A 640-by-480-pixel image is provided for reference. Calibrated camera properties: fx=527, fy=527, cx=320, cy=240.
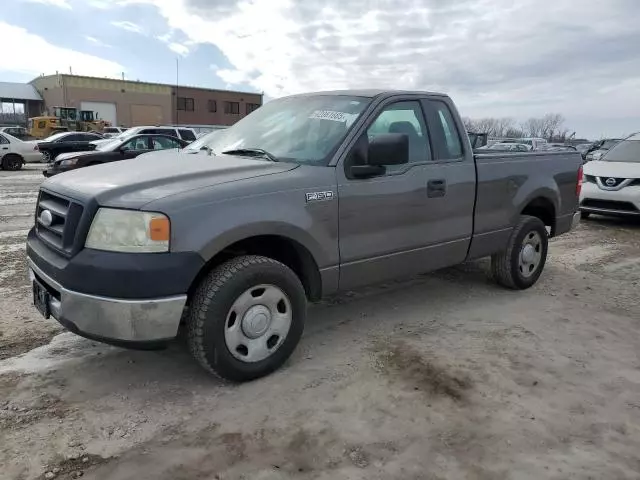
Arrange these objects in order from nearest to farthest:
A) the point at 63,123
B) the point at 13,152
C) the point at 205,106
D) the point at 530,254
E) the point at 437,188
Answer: the point at 437,188, the point at 530,254, the point at 13,152, the point at 63,123, the point at 205,106

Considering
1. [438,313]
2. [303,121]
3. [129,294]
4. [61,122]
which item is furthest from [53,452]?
[61,122]

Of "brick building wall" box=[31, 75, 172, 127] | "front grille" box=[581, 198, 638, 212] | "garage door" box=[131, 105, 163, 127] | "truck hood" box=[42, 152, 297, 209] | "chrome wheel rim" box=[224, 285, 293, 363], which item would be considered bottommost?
"chrome wheel rim" box=[224, 285, 293, 363]

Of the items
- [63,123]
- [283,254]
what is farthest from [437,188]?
[63,123]

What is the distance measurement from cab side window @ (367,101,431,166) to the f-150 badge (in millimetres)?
724

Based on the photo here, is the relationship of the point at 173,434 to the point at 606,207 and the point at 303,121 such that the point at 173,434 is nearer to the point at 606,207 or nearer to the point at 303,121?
the point at 303,121

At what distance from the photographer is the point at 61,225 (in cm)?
318

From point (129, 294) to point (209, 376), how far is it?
92 cm

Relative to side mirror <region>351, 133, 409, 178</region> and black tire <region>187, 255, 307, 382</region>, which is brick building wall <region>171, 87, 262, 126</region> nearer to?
side mirror <region>351, 133, 409, 178</region>

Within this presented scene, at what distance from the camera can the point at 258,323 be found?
10.8ft

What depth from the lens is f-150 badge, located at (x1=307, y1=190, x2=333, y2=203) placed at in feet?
11.4

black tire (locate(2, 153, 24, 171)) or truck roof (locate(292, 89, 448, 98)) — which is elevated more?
truck roof (locate(292, 89, 448, 98))

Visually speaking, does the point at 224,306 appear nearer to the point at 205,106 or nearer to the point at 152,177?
the point at 152,177

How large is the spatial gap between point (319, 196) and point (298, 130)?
78 cm

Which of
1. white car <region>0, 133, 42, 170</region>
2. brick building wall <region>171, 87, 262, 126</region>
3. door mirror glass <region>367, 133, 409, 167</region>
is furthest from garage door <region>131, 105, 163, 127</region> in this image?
door mirror glass <region>367, 133, 409, 167</region>
